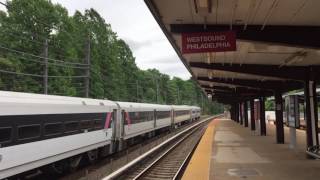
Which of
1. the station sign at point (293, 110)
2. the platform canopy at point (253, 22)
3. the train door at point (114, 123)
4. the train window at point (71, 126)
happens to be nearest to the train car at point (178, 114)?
the train door at point (114, 123)

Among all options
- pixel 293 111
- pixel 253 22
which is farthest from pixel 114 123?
pixel 253 22

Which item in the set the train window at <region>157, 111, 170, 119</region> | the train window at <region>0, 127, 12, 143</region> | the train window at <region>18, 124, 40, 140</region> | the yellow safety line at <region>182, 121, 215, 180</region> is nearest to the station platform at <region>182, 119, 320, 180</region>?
the yellow safety line at <region>182, 121, 215, 180</region>

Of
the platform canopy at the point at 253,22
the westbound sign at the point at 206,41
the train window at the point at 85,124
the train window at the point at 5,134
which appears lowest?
the train window at the point at 5,134

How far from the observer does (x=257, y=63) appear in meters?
21.0

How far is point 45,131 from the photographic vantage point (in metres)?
12.9

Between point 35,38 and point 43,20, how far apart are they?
101 inches

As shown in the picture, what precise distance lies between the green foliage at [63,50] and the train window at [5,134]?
65.3 ft

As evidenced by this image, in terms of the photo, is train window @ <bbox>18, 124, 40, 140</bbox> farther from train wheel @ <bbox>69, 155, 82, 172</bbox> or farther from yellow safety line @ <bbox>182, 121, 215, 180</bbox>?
yellow safety line @ <bbox>182, 121, 215, 180</bbox>

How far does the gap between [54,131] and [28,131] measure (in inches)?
71.4

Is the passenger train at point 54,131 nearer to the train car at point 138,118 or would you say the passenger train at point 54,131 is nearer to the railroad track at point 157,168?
the train car at point 138,118

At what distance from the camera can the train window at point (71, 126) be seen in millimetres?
14644

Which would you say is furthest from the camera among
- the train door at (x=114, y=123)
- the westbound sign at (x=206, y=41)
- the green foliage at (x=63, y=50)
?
the green foliage at (x=63, y=50)

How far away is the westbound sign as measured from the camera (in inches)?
516

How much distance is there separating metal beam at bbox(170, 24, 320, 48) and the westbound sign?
9.0 inches
